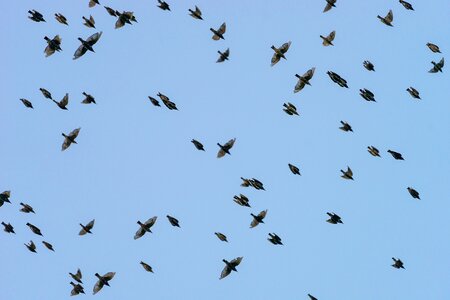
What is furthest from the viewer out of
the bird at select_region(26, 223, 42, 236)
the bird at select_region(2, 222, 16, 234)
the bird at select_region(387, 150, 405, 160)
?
the bird at select_region(2, 222, 16, 234)

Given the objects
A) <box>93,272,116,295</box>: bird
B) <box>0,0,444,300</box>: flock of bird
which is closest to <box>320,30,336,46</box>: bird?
<box>0,0,444,300</box>: flock of bird

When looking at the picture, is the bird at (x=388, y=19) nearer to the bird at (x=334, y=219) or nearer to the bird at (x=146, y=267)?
the bird at (x=334, y=219)

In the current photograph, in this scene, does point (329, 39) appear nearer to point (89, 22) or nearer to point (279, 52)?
point (279, 52)

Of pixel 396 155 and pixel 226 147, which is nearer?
pixel 226 147

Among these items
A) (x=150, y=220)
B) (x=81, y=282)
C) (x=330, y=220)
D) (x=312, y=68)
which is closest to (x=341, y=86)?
(x=312, y=68)

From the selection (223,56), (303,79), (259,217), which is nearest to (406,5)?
(303,79)

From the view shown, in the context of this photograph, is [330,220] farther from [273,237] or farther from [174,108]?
[174,108]

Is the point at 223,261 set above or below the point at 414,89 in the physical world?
below

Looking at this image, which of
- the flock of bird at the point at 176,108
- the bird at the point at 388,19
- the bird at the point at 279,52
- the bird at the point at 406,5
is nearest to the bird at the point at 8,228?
the flock of bird at the point at 176,108

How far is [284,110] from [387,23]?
13416 mm

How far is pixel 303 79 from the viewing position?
137750 millimetres

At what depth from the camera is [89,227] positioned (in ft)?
470

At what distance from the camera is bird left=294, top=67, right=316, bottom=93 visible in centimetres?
13750

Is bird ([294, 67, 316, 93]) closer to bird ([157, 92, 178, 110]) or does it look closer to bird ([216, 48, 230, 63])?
bird ([216, 48, 230, 63])
